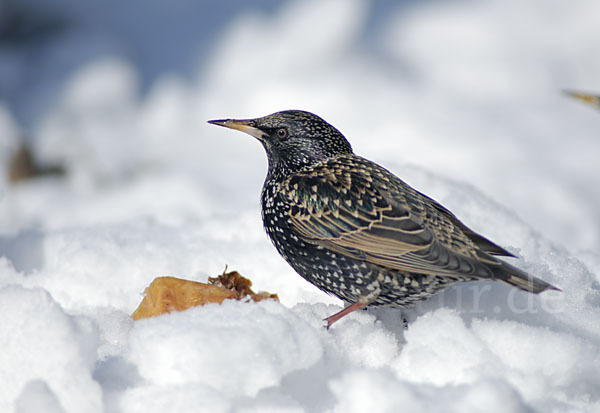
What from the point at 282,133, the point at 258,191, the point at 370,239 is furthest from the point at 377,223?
→ the point at 258,191

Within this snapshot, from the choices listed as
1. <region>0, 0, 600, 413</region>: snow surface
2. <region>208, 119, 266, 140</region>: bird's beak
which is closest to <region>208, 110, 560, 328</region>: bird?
<region>0, 0, 600, 413</region>: snow surface

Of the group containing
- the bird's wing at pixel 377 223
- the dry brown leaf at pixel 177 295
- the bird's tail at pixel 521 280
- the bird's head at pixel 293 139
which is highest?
the bird's head at pixel 293 139

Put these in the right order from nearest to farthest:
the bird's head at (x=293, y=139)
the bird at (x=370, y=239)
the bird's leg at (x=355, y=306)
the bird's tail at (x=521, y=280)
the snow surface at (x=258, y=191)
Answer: the snow surface at (x=258, y=191) → the bird's tail at (x=521, y=280) → the bird at (x=370, y=239) → the bird's leg at (x=355, y=306) → the bird's head at (x=293, y=139)

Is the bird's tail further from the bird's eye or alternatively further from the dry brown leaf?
the bird's eye

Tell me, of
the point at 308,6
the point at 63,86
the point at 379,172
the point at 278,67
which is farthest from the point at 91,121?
the point at 379,172

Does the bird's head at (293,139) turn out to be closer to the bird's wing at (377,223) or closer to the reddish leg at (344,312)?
the bird's wing at (377,223)

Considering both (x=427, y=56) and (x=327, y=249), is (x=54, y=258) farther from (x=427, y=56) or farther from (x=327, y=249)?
(x=427, y=56)

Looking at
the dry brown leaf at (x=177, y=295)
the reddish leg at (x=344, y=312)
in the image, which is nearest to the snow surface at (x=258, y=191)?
the reddish leg at (x=344, y=312)

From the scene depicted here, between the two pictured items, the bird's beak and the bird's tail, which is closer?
the bird's tail
